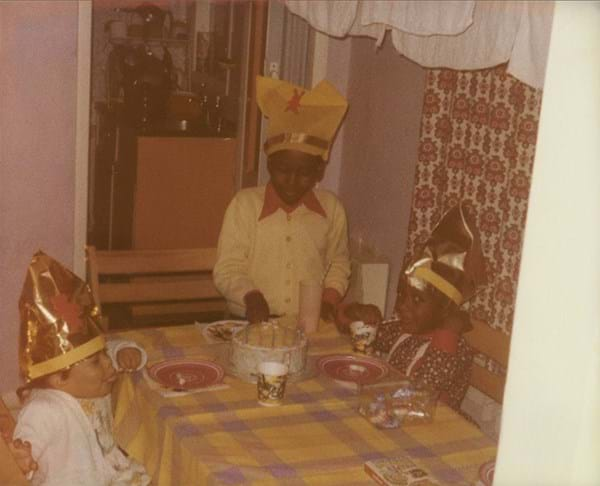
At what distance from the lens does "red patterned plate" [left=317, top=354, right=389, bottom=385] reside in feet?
7.47

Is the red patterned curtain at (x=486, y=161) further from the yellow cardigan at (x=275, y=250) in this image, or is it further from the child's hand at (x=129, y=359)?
the child's hand at (x=129, y=359)

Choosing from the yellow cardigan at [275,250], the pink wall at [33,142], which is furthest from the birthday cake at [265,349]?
the pink wall at [33,142]

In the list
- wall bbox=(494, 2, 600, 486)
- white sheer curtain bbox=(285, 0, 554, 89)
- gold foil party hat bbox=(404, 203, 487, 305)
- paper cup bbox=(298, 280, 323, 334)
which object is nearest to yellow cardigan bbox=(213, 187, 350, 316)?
paper cup bbox=(298, 280, 323, 334)

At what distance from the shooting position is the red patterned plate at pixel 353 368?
2275mm

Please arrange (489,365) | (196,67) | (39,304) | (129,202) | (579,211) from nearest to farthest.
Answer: (579,211) < (39,304) < (489,365) < (129,202) < (196,67)

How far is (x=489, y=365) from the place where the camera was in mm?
2945

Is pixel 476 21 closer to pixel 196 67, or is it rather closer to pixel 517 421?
pixel 517 421

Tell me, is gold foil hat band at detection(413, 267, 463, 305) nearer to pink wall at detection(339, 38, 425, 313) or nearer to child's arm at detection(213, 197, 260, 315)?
child's arm at detection(213, 197, 260, 315)

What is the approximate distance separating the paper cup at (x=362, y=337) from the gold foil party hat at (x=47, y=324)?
81cm

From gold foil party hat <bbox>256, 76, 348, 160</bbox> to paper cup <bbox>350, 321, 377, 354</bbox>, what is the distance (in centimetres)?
77

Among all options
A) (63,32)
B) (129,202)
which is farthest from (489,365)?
(129,202)

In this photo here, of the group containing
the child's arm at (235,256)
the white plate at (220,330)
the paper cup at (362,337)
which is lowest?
the white plate at (220,330)

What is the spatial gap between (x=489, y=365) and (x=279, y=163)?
0.99 meters

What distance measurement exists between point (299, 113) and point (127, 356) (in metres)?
1.17
